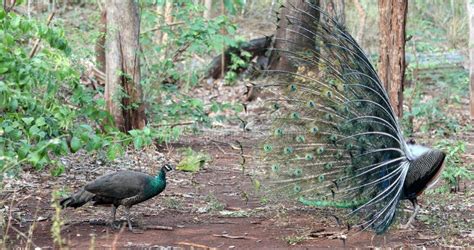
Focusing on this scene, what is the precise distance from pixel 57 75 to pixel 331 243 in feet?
10.5

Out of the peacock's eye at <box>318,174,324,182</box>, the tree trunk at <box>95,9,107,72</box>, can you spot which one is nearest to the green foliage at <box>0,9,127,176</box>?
the peacock's eye at <box>318,174,324,182</box>

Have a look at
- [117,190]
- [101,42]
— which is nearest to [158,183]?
[117,190]

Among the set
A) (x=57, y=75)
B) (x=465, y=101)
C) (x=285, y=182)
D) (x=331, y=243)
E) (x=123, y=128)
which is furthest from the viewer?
(x=465, y=101)

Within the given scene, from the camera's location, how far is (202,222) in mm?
8664

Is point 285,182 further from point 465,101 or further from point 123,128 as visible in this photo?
point 465,101

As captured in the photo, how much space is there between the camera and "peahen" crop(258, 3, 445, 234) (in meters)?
8.14

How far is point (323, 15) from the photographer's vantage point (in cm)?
858

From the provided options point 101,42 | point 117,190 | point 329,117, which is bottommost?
point 117,190

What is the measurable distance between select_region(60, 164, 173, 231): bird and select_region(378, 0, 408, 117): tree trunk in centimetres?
468

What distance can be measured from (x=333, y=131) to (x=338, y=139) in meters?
0.12

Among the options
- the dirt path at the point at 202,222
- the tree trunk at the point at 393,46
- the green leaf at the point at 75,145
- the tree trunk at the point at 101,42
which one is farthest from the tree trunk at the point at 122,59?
the green leaf at the point at 75,145

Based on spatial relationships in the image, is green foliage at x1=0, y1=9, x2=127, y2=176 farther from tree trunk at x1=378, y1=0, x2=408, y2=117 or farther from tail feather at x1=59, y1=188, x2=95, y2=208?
tree trunk at x1=378, y1=0, x2=408, y2=117

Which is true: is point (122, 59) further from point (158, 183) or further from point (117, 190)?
point (117, 190)

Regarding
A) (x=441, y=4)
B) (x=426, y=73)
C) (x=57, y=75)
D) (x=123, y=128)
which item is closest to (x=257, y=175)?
(x=57, y=75)
